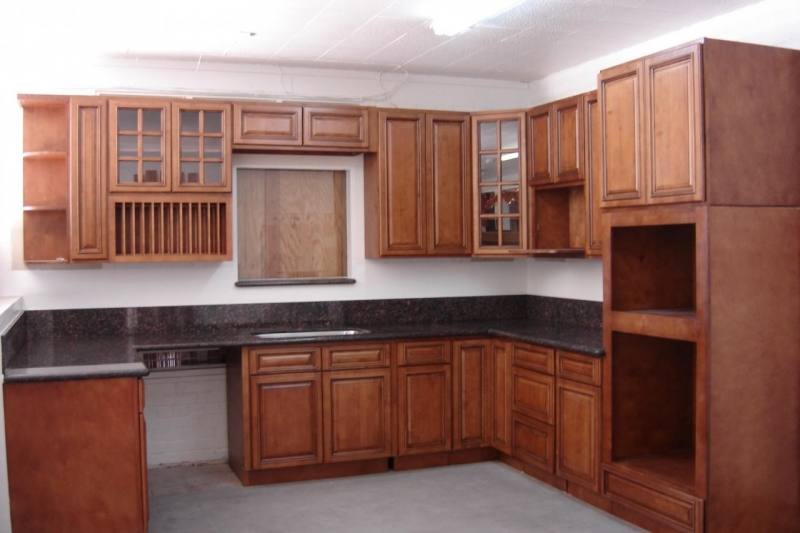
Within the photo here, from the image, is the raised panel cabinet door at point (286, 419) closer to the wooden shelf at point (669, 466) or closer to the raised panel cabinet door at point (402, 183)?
the raised panel cabinet door at point (402, 183)

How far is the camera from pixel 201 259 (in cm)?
548

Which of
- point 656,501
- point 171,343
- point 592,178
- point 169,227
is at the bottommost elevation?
point 656,501

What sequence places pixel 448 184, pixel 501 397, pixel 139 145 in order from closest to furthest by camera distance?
pixel 139 145
pixel 501 397
pixel 448 184

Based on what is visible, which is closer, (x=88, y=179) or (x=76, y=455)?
(x=76, y=455)

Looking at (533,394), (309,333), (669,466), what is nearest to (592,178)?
(533,394)

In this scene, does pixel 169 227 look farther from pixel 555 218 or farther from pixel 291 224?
pixel 555 218

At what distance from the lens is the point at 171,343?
5.11m

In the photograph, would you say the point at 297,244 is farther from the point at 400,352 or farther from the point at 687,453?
the point at 687,453

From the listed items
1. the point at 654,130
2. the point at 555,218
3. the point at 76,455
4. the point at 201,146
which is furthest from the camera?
the point at 555,218

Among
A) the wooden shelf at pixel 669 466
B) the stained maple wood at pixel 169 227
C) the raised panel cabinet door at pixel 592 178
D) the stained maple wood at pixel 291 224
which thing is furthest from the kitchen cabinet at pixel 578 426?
the stained maple wood at pixel 169 227

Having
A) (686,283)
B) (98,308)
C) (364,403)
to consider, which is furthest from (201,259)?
(686,283)

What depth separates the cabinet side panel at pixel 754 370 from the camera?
3.98 metres

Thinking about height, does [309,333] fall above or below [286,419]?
above

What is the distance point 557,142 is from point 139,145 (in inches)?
105
